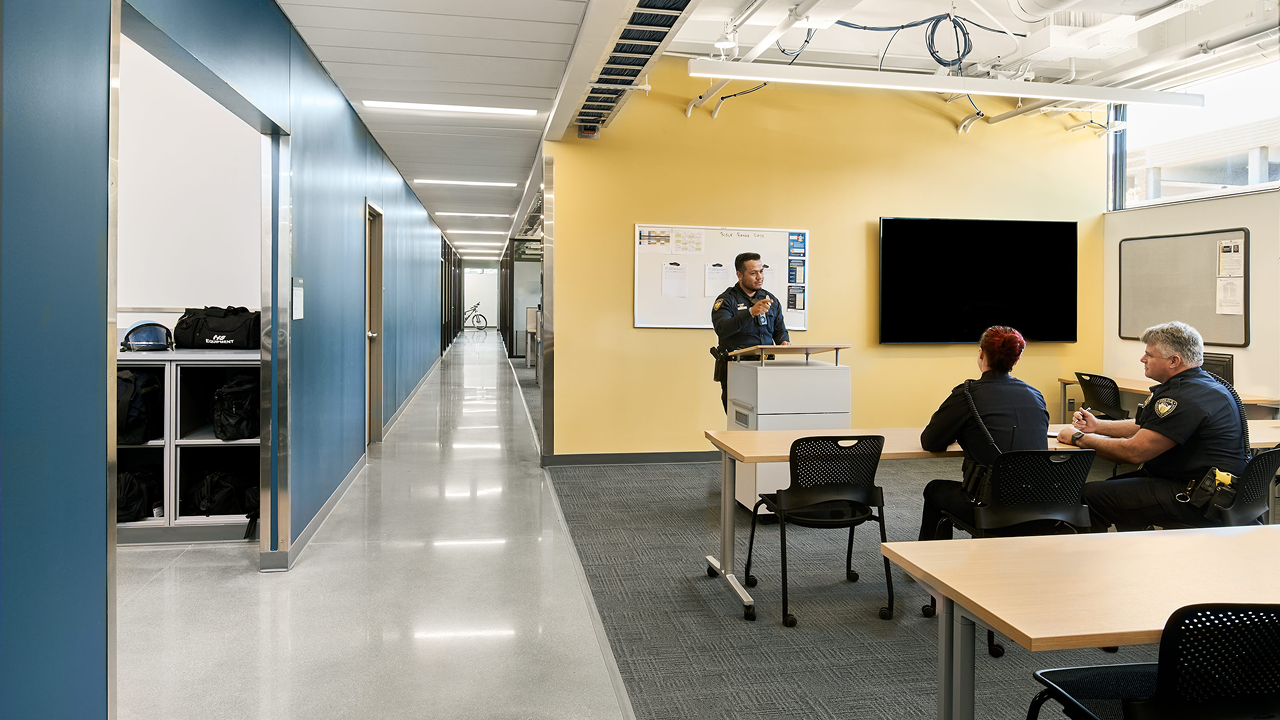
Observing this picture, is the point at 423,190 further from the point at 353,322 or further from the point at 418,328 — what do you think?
the point at 353,322

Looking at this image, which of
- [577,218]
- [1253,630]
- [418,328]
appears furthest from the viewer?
[418,328]

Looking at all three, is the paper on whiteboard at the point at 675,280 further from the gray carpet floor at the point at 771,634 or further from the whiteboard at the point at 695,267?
the gray carpet floor at the point at 771,634

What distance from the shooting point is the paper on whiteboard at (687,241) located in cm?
646

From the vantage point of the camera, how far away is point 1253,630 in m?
1.44

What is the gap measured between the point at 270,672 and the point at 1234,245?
6.98 m

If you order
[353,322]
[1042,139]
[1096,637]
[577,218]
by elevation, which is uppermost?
[1042,139]

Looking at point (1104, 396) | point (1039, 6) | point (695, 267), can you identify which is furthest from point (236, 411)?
point (1104, 396)

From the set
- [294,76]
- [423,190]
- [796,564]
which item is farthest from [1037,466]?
[423,190]

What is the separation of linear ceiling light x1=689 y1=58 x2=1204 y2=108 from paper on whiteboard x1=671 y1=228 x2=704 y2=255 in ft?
5.10

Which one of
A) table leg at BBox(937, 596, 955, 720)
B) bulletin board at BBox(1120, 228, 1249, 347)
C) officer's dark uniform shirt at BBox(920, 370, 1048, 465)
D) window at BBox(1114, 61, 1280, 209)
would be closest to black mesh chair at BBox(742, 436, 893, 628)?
officer's dark uniform shirt at BBox(920, 370, 1048, 465)

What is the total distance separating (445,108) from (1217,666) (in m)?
5.58

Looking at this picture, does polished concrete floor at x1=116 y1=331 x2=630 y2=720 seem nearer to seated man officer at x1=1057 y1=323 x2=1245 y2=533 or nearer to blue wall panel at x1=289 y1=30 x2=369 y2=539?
blue wall panel at x1=289 y1=30 x2=369 y2=539

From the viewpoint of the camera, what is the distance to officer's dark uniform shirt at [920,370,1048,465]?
314 centimetres

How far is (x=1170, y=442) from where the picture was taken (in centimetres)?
311
